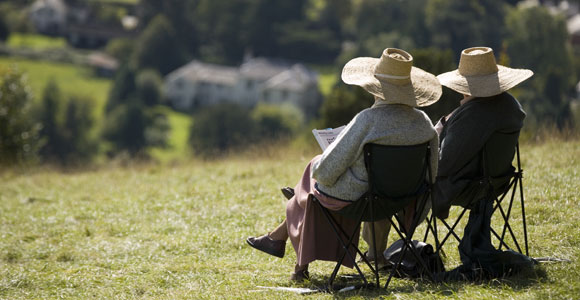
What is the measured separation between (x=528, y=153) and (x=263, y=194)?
12.3ft

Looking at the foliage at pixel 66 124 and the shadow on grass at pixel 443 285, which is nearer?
the shadow on grass at pixel 443 285

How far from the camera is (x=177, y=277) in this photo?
611cm

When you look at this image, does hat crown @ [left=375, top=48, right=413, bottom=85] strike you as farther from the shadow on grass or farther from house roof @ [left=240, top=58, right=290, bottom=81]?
house roof @ [left=240, top=58, right=290, bottom=81]

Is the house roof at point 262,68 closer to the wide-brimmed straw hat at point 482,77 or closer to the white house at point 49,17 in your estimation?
the white house at point 49,17

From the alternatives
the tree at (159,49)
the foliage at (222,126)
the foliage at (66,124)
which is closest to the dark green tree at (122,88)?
the foliage at (66,124)

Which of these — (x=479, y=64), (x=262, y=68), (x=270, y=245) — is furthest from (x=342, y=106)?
(x=262, y=68)

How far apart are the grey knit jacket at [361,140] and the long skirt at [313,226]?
14 centimetres

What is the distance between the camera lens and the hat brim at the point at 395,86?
4934mm

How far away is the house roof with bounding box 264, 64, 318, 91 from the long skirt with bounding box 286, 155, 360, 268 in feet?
321

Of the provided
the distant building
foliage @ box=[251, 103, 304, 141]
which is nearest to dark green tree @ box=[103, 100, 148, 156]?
the distant building

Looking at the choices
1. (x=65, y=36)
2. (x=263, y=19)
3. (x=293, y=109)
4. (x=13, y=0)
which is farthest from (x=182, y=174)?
(x=13, y=0)

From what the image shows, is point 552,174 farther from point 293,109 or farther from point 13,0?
point 13,0

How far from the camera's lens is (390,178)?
4.91 meters

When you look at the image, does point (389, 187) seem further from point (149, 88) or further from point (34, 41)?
point (34, 41)
